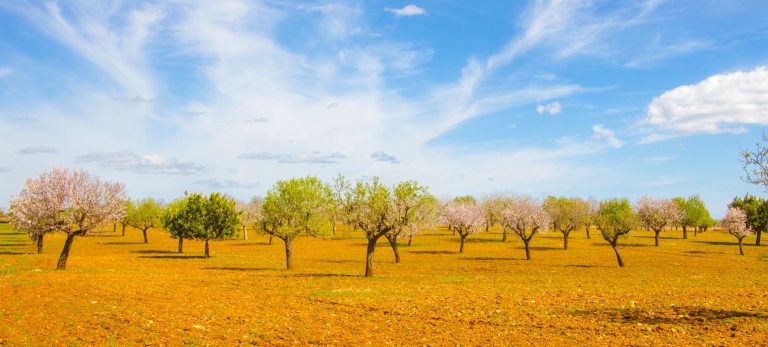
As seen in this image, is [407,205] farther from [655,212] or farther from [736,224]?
[655,212]

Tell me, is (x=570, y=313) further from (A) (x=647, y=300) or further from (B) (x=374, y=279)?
(B) (x=374, y=279)

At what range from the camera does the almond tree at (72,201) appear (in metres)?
42.0

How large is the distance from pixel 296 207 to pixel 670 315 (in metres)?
34.9

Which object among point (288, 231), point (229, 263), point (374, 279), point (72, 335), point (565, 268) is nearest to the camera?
point (72, 335)

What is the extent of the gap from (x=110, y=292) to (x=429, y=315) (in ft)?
61.6

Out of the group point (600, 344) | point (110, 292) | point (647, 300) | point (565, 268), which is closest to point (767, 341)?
point (600, 344)

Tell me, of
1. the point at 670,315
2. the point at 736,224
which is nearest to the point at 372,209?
the point at 670,315

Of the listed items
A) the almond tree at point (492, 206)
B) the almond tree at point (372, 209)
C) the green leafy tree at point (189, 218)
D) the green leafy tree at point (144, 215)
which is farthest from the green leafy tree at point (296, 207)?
the almond tree at point (492, 206)

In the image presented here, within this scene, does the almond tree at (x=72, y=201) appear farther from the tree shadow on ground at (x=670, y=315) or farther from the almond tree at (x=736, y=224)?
the almond tree at (x=736, y=224)

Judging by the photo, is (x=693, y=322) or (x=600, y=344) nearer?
(x=600, y=344)

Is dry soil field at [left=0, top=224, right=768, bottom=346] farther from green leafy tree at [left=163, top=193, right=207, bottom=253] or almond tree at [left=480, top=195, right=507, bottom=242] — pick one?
almond tree at [left=480, top=195, right=507, bottom=242]

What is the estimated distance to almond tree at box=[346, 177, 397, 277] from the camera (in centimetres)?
3962

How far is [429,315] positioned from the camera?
23016 mm

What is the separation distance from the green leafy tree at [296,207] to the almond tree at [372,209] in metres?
8.36
